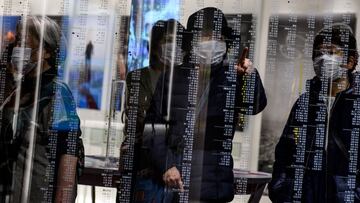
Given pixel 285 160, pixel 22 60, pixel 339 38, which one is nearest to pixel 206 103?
pixel 285 160

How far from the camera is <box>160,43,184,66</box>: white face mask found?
147 cm

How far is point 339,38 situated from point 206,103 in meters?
0.41

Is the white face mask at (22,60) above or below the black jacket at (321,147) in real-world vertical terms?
above

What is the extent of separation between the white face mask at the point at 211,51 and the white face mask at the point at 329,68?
0.26 metres

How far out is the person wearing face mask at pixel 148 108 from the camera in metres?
1.47

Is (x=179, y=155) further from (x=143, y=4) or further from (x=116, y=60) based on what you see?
(x=143, y=4)

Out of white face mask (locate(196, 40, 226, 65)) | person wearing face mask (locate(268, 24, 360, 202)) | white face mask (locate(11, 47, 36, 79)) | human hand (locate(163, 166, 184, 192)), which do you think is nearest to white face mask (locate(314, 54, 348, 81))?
person wearing face mask (locate(268, 24, 360, 202))

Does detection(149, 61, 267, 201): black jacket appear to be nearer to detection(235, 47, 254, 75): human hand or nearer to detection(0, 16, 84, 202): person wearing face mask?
detection(235, 47, 254, 75): human hand

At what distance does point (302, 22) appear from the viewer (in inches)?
56.7

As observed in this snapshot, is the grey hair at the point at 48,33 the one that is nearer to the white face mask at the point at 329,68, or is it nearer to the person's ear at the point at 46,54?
the person's ear at the point at 46,54

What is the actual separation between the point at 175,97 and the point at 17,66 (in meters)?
0.47

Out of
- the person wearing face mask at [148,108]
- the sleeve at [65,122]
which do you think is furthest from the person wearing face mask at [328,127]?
the sleeve at [65,122]

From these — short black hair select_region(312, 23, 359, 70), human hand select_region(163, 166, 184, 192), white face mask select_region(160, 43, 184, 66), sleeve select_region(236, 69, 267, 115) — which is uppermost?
short black hair select_region(312, 23, 359, 70)

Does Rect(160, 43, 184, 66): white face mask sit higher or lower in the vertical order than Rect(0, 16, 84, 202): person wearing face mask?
higher
